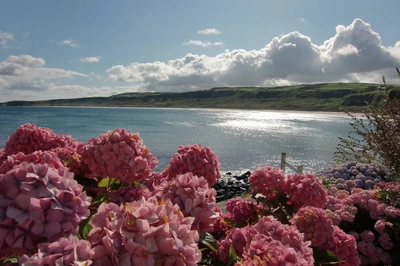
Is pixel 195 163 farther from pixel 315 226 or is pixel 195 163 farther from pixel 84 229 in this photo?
pixel 84 229

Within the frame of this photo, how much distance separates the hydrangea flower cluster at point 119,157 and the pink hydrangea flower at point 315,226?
1.46 meters

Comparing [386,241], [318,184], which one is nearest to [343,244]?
[318,184]

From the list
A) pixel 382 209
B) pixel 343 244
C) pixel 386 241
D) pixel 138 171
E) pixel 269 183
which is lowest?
pixel 386 241

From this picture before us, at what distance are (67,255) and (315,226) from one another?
2223 millimetres

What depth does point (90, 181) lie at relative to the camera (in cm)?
346

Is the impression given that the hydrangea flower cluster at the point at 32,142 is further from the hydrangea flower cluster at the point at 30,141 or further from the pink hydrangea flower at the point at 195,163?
the pink hydrangea flower at the point at 195,163

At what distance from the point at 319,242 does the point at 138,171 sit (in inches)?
67.5

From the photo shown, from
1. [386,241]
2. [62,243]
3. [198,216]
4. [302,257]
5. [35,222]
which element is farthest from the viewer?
[386,241]

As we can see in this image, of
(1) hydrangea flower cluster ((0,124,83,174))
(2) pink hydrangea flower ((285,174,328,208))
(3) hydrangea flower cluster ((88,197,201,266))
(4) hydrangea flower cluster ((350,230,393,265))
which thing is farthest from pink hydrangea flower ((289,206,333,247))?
(4) hydrangea flower cluster ((350,230,393,265))

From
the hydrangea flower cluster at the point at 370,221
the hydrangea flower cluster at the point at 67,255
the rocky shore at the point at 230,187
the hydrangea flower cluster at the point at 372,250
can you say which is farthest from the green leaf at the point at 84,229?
the rocky shore at the point at 230,187

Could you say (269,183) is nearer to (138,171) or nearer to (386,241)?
(138,171)

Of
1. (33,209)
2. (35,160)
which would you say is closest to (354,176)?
(35,160)

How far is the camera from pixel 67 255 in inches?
54.3

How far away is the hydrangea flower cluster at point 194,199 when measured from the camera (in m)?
2.21
